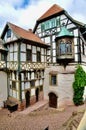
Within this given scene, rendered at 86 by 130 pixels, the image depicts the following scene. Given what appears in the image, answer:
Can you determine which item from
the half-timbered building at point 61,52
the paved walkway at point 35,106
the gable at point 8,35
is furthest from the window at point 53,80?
the gable at point 8,35

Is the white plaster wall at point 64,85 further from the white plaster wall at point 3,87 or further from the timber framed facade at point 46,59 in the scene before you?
the white plaster wall at point 3,87

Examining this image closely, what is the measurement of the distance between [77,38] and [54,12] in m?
5.36

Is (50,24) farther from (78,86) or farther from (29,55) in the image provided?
(78,86)

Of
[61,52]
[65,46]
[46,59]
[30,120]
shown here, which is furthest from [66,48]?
[30,120]

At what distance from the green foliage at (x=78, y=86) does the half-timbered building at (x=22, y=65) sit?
4.97 meters

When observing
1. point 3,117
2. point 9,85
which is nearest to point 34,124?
point 3,117

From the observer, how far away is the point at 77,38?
1878 centimetres

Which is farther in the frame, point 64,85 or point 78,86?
→ point 64,85

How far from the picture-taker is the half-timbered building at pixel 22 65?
56.1ft

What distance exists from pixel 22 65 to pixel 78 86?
7289 mm

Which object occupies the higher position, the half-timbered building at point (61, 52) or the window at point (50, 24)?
the window at point (50, 24)

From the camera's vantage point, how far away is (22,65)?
1705cm

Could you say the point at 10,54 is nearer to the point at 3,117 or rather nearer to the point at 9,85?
the point at 9,85

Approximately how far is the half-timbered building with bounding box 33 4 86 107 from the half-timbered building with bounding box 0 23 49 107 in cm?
154
